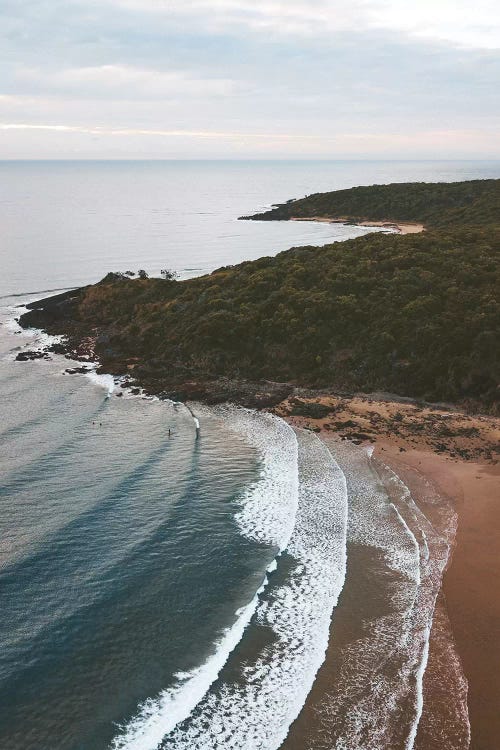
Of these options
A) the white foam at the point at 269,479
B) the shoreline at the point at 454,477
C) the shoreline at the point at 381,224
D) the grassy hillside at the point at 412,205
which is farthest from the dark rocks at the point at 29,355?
the grassy hillside at the point at 412,205

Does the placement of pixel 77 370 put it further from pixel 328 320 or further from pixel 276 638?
pixel 276 638

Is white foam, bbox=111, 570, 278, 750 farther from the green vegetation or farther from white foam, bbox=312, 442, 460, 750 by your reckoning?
the green vegetation

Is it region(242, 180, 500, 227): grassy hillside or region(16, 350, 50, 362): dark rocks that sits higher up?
region(242, 180, 500, 227): grassy hillside

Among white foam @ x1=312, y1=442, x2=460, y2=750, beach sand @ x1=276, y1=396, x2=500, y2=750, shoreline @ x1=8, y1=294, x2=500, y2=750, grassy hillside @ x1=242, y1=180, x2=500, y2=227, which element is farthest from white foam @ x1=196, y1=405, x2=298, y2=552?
grassy hillside @ x1=242, y1=180, x2=500, y2=227

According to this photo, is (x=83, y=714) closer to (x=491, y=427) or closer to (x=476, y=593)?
(x=476, y=593)

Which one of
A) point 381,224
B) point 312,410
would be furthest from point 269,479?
point 381,224

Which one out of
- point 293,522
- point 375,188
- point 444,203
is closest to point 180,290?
point 293,522
